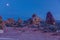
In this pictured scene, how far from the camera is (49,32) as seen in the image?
2.43m

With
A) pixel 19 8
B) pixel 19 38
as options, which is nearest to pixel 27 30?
pixel 19 38

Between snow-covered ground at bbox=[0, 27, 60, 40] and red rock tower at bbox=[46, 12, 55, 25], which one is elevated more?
red rock tower at bbox=[46, 12, 55, 25]

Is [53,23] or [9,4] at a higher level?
[9,4]

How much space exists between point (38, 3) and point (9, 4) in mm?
361

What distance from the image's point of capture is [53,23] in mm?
2414

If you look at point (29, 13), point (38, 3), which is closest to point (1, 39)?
point (29, 13)

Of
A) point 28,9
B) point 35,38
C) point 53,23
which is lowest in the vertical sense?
point 35,38

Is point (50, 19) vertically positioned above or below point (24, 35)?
above

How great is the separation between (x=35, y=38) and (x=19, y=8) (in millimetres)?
424

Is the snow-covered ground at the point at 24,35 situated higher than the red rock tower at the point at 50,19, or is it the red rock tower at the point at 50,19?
the red rock tower at the point at 50,19

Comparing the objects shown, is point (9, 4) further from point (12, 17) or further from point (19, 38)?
point (19, 38)

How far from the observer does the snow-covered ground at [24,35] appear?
2424mm

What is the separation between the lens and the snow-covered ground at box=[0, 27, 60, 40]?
7.95ft

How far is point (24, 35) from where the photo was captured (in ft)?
7.98
